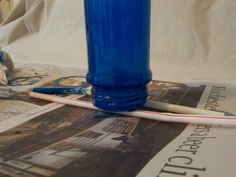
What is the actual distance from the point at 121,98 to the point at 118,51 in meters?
0.06

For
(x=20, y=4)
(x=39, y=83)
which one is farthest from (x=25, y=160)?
(x=20, y=4)

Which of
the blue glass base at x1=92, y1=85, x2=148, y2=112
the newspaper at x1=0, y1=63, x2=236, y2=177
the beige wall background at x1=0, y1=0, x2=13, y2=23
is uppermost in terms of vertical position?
the beige wall background at x1=0, y1=0, x2=13, y2=23

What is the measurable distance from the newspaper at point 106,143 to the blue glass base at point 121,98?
1 cm

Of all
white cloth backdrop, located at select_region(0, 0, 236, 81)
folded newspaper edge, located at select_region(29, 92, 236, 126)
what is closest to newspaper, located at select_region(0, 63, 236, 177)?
folded newspaper edge, located at select_region(29, 92, 236, 126)

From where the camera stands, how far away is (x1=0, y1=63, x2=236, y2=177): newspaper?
0.34 metres

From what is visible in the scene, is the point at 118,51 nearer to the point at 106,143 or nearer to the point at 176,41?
the point at 106,143

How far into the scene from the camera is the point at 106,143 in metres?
0.41

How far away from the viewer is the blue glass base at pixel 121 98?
19.3 inches

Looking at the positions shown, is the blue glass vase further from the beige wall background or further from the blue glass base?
the beige wall background

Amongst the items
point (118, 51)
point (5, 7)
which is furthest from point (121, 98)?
point (5, 7)

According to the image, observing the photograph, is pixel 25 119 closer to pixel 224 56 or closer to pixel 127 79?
pixel 127 79

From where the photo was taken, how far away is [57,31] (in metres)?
1.09

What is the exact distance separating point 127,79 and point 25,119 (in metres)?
0.15

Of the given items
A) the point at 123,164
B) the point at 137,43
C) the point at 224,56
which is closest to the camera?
the point at 123,164
